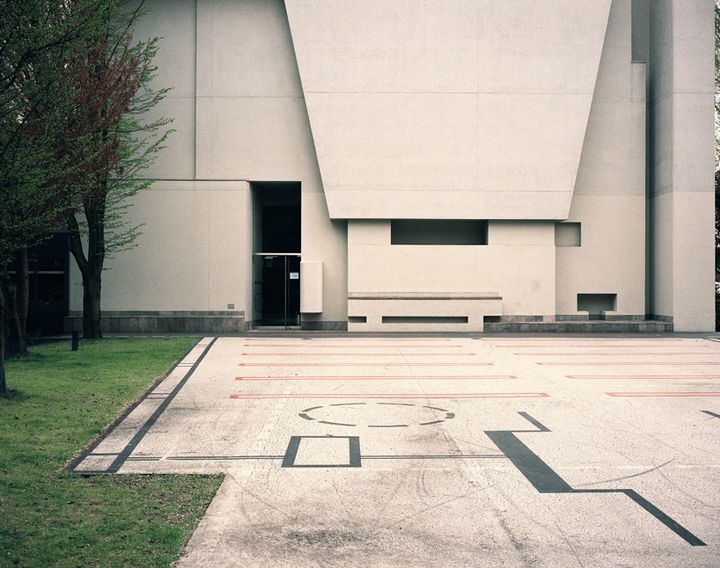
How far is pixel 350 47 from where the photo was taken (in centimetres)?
2753

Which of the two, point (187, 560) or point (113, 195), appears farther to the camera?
→ point (113, 195)

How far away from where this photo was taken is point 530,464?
8.34m

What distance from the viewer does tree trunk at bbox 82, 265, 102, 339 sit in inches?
957

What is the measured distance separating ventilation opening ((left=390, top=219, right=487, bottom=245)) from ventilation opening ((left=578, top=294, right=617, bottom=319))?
15.9ft

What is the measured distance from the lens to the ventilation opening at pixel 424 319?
28.6 m

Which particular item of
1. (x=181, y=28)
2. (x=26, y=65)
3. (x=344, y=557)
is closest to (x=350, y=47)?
(x=181, y=28)

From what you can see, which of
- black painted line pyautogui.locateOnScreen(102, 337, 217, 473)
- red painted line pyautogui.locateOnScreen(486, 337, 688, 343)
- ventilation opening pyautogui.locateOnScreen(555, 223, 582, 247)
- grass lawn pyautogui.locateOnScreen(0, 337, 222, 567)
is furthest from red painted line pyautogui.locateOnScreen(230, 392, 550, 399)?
ventilation opening pyautogui.locateOnScreen(555, 223, 582, 247)

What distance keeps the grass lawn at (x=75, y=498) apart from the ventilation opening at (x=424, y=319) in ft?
54.5

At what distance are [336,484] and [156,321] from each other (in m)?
22.0

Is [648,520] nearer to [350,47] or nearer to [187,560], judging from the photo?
[187,560]

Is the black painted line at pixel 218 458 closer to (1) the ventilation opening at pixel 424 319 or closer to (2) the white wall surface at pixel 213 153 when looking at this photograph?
(2) the white wall surface at pixel 213 153

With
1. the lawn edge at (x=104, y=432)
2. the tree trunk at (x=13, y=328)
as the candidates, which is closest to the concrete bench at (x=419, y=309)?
the tree trunk at (x=13, y=328)

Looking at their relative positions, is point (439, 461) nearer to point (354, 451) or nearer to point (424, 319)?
point (354, 451)

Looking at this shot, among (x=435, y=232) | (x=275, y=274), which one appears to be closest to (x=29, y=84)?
(x=275, y=274)
